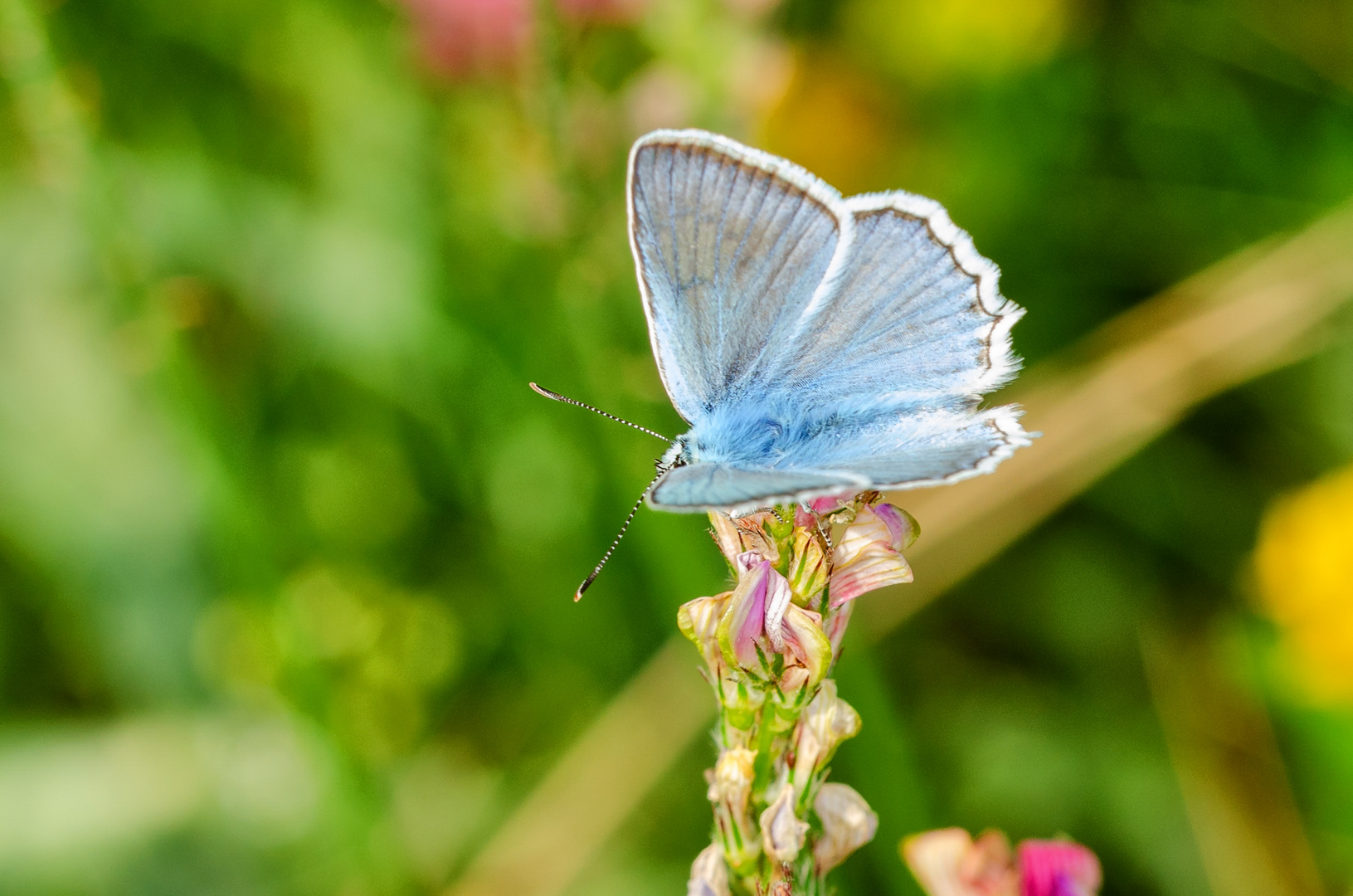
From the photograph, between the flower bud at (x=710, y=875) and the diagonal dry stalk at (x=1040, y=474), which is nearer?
the flower bud at (x=710, y=875)

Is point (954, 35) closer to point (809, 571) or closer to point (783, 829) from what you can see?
point (809, 571)

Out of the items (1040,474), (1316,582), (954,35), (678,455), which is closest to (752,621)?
(678,455)

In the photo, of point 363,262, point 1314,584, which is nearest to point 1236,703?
point 1314,584

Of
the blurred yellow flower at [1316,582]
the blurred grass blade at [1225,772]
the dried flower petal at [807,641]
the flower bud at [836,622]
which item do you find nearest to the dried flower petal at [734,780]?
the dried flower petal at [807,641]

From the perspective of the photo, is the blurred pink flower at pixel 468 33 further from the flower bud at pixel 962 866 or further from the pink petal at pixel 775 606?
the flower bud at pixel 962 866

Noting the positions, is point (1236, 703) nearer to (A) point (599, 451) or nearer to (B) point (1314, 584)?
(B) point (1314, 584)

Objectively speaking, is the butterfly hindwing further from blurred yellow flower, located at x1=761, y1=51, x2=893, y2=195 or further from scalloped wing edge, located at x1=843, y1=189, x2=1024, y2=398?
blurred yellow flower, located at x1=761, y1=51, x2=893, y2=195
